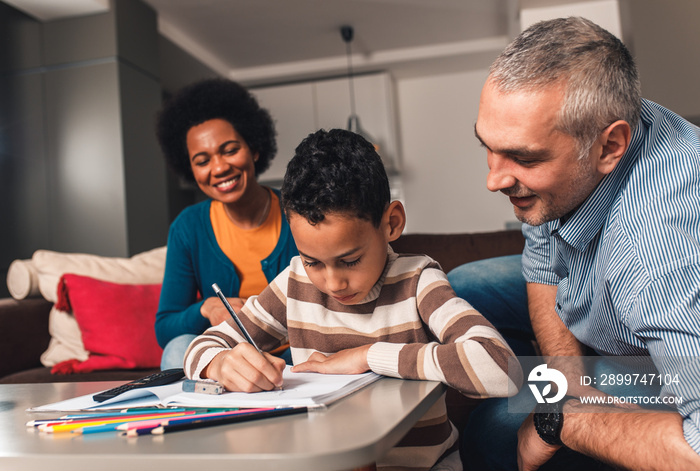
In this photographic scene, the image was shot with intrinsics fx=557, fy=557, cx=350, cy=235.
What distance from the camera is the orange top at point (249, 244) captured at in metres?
1.67

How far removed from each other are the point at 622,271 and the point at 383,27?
3992mm

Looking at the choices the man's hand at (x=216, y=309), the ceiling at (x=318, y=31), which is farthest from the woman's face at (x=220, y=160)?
the ceiling at (x=318, y=31)

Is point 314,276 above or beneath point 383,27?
beneath

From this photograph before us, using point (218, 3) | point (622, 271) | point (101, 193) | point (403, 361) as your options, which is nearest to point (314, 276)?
point (403, 361)

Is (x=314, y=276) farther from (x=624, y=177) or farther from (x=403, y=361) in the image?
(x=624, y=177)

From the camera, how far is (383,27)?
443cm

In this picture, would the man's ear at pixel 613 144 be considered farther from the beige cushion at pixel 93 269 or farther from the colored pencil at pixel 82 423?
the beige cushion at pixel 93 269

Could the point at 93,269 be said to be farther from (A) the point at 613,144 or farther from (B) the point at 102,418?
(A) the point at 613,144

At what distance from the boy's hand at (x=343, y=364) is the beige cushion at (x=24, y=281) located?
1875mm

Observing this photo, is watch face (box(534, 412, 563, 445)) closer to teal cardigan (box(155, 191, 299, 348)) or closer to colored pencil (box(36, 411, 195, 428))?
colored pencil (box(36, 411, 195, 428))

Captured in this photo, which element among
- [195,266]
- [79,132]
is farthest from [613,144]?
[79,132]

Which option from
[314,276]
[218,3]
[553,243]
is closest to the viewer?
[314,276]

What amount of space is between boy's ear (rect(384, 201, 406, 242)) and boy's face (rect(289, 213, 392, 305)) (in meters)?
0.04

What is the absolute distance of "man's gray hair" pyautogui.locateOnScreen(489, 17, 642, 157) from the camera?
863 millimetres
